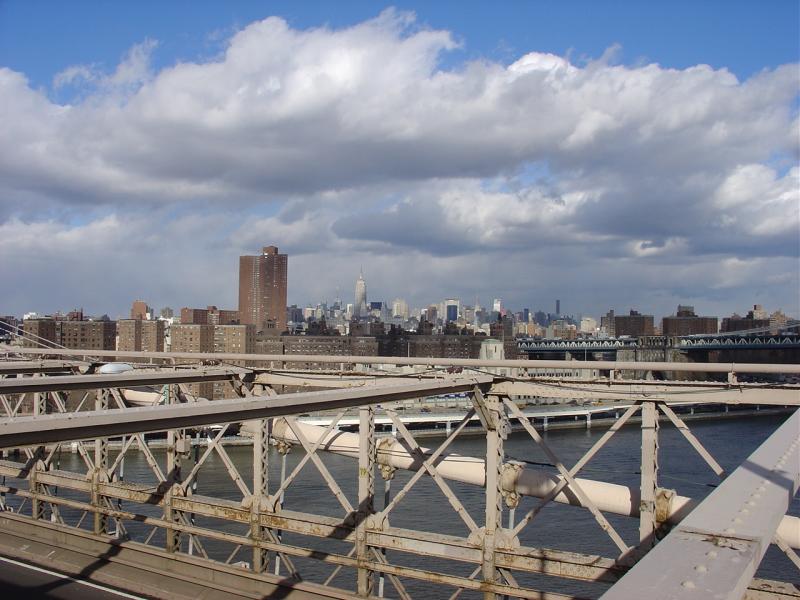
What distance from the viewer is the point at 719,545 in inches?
76.5

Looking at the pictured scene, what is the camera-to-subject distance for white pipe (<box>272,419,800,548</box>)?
6551 millimetres

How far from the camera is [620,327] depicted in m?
155

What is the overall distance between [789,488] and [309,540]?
18.8 meters

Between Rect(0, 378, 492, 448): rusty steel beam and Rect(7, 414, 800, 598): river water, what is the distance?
3.13m

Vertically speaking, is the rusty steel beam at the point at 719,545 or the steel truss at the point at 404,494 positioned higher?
the rusty steel beam at the point at 719,545

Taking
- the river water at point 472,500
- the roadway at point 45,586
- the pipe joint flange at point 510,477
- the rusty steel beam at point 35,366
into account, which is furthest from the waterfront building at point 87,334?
the pipe joint flange at point 510,477

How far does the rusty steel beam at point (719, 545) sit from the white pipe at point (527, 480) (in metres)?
3.91

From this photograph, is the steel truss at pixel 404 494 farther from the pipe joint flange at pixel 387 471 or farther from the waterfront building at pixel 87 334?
the waterfront building at pixel 87 334

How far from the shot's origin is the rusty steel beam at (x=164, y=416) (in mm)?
3377

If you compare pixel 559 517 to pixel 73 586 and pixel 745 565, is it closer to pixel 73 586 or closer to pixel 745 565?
pixel 73 586

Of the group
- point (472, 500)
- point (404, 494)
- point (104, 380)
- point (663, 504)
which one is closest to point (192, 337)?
point (472, 500)

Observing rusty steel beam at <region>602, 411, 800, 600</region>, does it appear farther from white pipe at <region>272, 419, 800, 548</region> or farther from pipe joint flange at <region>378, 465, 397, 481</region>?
pipe joint flange at <region>378, 465, 397, 481</region>

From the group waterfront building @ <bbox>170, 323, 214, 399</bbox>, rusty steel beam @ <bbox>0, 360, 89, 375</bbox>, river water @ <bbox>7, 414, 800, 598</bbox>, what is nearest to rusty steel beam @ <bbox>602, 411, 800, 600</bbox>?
river water @ <bbox>7, 414, 800, 598</bbox>

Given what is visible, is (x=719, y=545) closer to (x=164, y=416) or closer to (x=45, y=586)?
(x=164, y=416)
